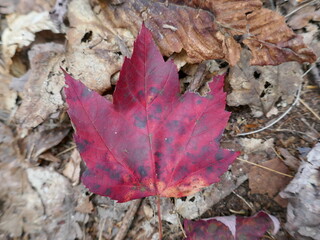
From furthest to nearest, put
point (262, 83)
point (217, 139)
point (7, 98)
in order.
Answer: point (7, 98) < point (262, 83) < point (217, 139)

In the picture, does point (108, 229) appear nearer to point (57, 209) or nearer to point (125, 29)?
point (57, 209)

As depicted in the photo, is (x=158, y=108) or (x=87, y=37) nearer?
(x=158, y=108)

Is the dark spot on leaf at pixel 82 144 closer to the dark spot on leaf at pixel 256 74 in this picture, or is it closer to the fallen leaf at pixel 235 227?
the fallen leaf at pixel 235 227

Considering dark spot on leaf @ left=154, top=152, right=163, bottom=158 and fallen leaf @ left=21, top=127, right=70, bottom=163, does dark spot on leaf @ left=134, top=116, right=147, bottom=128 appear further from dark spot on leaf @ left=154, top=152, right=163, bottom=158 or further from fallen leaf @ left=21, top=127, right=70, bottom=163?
fallen leaf @ left=21, top=127, right=70, bottom=163

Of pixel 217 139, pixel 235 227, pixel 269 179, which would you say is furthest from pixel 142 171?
pixel 269 179

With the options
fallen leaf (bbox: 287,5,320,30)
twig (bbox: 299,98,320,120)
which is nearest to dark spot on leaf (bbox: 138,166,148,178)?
twig (bbox: 299,98,320,120)

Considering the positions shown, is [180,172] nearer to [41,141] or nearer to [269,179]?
[269,179]

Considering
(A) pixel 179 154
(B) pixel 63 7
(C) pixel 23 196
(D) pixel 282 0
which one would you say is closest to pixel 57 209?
(C) pixel 23 196
